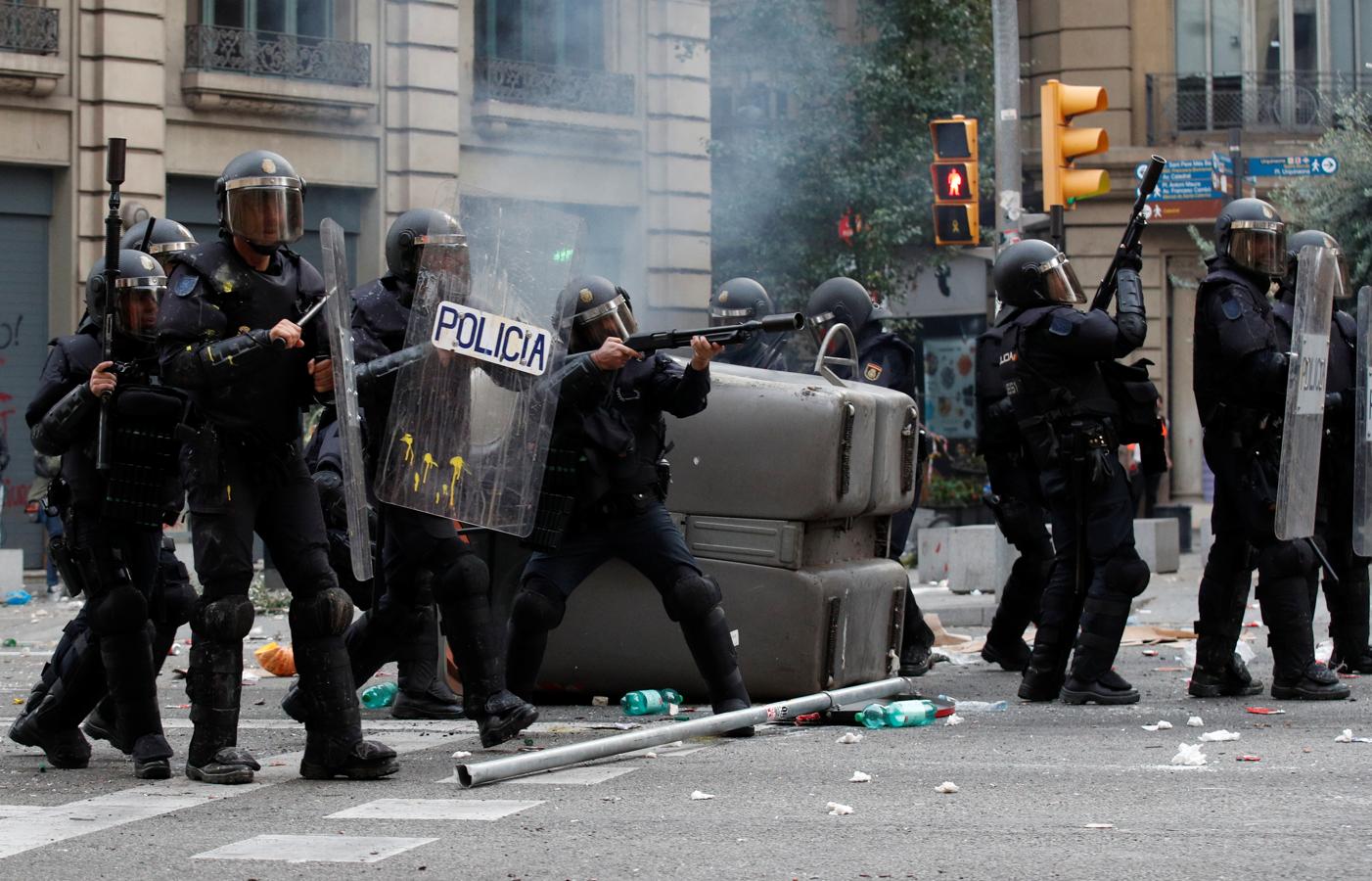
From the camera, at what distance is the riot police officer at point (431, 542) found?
655cm

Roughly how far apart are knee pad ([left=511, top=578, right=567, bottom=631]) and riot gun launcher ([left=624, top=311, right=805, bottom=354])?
2.86 feet

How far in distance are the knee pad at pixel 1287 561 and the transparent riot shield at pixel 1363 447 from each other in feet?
1.72

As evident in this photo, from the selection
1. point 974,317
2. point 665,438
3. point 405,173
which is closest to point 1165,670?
point 665,438

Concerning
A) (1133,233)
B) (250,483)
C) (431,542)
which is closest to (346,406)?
(250,483)

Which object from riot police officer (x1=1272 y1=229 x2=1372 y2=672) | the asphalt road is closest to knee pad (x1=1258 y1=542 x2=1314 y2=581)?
riot police officer (x1=1272 y1=229 x2=1372 y2=672)

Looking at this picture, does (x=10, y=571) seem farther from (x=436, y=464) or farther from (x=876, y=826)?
(x=876, y=826)

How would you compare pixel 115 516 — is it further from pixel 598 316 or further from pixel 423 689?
pixel 423 689

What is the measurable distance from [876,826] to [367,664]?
2.93 meters

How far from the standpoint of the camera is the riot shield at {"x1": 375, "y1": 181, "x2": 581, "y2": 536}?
648 cm

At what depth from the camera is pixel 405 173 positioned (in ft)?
60.3

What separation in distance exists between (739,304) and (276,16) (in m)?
9.49

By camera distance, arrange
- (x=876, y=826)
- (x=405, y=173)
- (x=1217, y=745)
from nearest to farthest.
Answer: (x=876, y=826) < (x=1217, y=745) < (x=405, y=173)

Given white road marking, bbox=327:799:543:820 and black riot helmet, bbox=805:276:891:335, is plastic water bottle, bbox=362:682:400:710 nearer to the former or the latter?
black riot helmet, bbox=805:276:891:335

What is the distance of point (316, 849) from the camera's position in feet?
16.5
